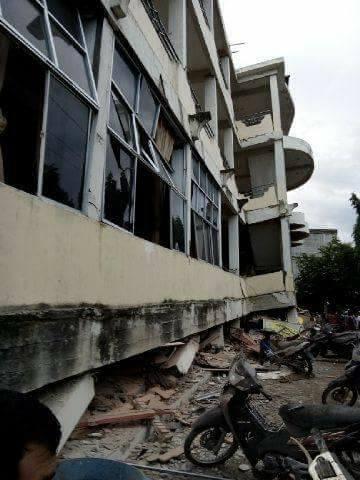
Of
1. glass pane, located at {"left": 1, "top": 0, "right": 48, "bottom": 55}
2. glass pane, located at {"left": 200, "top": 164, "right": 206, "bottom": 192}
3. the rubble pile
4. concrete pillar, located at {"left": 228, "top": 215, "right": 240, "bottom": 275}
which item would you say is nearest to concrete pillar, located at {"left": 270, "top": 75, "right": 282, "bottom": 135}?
concrete pillar, located at {"left": 228, "top": 215, "right": 240, "bottom": 275}

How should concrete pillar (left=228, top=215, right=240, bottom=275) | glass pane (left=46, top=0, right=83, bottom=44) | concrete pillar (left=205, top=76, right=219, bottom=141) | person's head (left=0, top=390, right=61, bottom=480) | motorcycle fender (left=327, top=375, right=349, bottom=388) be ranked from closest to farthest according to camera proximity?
person's head (left=0, top=390, right=61, bottom=480) < glass pane (left=46, top=0, right=83, bottom=44) < motorcycle fender (left=327, top=375, right=349, bottom=388) < concrete pillar (left=205, top=76, right=219, bottom=141) < concrete pillar (left=228, top=215, right=240, bottom=275)

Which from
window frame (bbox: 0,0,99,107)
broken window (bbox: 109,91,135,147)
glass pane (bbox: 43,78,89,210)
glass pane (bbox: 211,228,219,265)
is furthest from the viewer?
glass pane (bbox: 211,228,219,265)

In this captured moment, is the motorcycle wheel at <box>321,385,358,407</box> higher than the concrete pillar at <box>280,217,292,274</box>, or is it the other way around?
the concrete pillar at <box>280,217,292,274</box>

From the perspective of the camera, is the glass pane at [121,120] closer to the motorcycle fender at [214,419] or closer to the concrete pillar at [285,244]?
the motorcycle fender at [214,419]

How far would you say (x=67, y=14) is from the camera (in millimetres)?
3881

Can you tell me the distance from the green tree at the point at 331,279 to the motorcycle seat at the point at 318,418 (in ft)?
68.0

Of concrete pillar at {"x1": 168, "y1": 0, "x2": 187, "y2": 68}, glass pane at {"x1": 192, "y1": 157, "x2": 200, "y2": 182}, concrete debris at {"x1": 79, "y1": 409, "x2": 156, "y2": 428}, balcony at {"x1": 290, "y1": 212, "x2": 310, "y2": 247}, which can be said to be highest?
concrete pillar at {"x1": 168, "y1": 0, "x2": 187, "y2": 68}

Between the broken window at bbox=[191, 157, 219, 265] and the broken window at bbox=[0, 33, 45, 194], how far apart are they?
521cm

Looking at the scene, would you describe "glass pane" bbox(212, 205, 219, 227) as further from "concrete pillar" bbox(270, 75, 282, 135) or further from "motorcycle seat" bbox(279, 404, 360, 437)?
"concrete pillar" bbox(270, 75, 282, 135)

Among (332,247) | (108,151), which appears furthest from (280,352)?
(332,247)

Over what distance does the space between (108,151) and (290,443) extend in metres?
3.57

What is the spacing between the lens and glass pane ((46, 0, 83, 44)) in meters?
3.63

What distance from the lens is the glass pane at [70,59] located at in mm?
3509

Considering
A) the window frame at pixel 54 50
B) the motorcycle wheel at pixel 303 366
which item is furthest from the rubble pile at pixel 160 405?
the window frame at pixel 54 50
